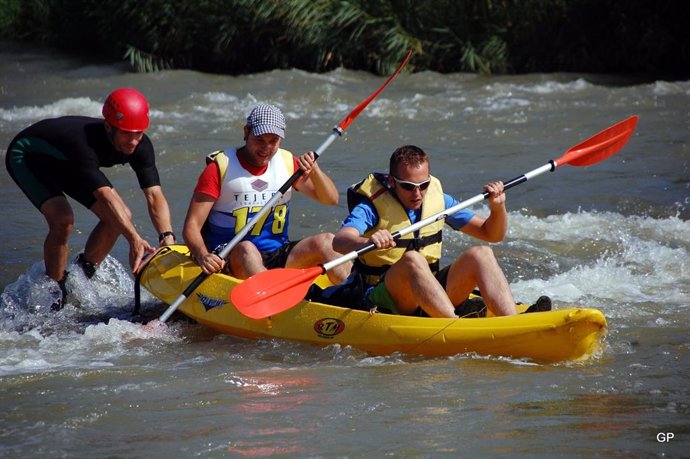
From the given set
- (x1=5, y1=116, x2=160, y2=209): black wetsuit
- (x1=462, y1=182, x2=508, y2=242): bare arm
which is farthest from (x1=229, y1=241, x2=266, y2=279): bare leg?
(x1=462, y1=182, x2=508, y2=242): bare arm

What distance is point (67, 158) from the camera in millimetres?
5922

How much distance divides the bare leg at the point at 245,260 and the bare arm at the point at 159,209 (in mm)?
558

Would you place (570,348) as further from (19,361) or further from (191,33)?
(191,33)

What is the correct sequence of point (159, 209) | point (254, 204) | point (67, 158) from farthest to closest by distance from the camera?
point (159, 209), point (67, 158), point (254, 204)

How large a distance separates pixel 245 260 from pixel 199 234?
269mm

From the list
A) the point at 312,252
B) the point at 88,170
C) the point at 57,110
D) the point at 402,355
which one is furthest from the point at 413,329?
the point at 57,110

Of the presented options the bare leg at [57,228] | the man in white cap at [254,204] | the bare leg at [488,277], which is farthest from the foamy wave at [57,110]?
the bare leg at [488,277]

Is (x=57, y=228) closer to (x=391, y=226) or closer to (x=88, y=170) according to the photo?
(x=88, y=170)

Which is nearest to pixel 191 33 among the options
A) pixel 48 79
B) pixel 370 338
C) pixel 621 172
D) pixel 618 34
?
pixel 48 79

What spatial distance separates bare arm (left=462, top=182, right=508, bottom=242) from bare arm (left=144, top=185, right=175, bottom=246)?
5.62 feet

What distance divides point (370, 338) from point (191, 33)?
11.5m

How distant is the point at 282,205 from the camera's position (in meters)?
5.83

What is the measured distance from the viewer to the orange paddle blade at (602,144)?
6066 mm

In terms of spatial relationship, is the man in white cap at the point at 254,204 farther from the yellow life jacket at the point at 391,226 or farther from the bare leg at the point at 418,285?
the bare leg at the point at 418,285
